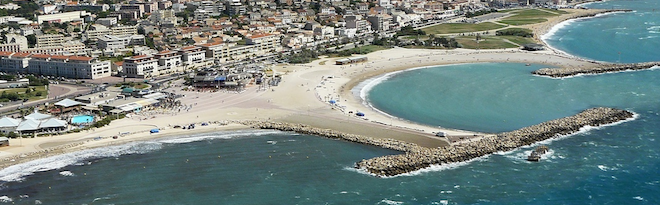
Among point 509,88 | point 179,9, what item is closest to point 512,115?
point 509,88

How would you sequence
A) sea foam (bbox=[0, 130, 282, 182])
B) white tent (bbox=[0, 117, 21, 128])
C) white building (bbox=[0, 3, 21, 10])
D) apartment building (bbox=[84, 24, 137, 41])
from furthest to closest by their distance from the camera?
white building (bbox=[0, 3, 21, 10]) → apartment building (bbox=[84, 24, 137, 41]) → white tent (bbox=[0, 117, 21, 128]) → sea foam (bbox=[0, 130, 282, 182])

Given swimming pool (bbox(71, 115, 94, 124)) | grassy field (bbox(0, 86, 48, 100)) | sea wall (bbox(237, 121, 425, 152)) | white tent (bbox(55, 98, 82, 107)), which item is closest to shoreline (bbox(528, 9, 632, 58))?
sea wall (bbox(237, 121, 425, 152))

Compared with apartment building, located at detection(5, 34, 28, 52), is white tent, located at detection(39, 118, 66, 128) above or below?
below

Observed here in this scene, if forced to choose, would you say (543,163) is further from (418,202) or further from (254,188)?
(254,188)

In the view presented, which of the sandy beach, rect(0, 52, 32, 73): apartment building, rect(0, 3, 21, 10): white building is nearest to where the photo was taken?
the sandy beach

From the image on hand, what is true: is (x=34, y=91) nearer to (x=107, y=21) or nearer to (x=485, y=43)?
(x=107, y=21)

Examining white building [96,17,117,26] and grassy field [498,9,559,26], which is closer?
white building [96,17,117,26]

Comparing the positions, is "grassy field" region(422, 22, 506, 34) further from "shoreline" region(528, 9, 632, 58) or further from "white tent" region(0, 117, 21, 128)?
"white tent" region(0, 117, 21, 128)
